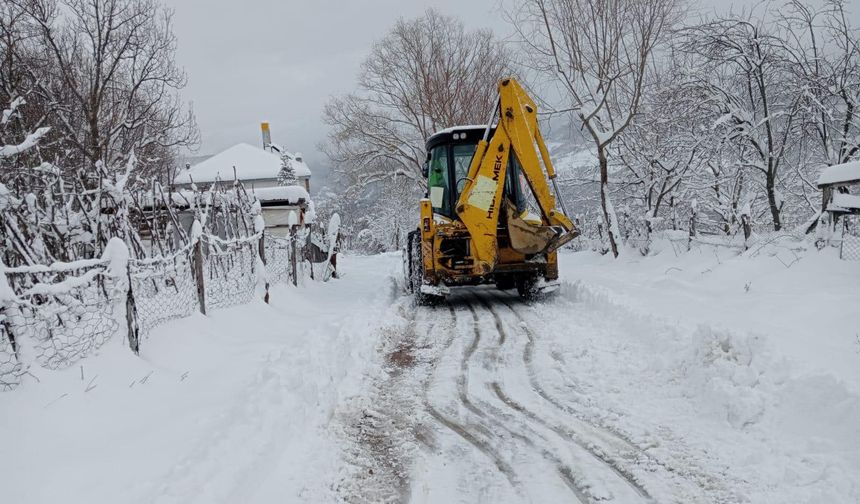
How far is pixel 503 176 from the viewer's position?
880 cm

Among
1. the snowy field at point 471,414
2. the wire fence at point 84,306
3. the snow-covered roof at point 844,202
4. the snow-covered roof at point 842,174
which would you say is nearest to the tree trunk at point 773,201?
the snow-covered roof at point 842,174

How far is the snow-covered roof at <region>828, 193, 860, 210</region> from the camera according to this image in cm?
697

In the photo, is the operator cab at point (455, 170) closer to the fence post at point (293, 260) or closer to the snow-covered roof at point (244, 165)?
the fence post at point (293, 260)

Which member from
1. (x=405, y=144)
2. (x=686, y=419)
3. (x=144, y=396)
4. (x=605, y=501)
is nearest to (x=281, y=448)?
(x=144, y=396)

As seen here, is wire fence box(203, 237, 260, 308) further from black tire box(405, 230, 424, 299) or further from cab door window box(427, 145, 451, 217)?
cab door window box(427, 145, 451, 217)

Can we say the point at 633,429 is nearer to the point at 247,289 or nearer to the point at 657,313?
the point at 657,313

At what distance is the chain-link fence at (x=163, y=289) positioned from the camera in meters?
5.41

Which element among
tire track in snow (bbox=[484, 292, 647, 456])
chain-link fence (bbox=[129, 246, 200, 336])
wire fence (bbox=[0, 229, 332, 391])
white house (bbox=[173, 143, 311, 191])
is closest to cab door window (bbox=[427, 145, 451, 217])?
tire track in snow (bbox=[484, 292, 647, 456])

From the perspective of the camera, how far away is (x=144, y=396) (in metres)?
4.21

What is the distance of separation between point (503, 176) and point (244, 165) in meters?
27.5

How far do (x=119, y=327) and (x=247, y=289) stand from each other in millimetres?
3600

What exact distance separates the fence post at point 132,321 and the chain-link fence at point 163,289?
115 mm

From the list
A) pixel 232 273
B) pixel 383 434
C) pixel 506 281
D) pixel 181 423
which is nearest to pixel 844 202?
pixel 506 281

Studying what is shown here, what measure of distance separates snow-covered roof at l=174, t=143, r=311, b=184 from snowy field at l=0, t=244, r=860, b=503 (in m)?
26.9
